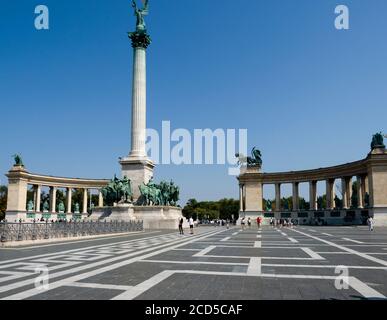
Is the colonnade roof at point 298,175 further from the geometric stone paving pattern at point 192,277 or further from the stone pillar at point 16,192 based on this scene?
the geometric stone paving pattern at point 192,277

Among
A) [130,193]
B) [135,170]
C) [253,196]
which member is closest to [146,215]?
[130,193]

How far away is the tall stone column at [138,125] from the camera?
50.9m

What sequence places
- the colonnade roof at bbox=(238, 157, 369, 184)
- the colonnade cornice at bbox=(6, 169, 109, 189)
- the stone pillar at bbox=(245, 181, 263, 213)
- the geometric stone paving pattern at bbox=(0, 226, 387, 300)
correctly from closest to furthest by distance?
the geometric stone paving pattern at bbox=(0, 226, 387, 300) → the colonnade roof at bbox=(238, 157, 369, 184) → the stone pillar at bbox=(245, 181, 263, 213) → the colonnade cornice at bbox=(6, 169, 109, 189)

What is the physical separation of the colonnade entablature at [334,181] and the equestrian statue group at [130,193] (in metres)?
36.9

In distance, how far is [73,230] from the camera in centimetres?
3027

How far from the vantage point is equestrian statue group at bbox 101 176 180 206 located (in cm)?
4847

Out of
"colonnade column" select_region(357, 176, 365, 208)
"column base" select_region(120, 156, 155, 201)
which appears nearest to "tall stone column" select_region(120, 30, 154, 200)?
"column base" select_region(120, 156, 155, 201)

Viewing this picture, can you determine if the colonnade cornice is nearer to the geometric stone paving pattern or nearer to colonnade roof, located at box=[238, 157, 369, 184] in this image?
colonnade roof, located at box=[238, 157, 369, 184]

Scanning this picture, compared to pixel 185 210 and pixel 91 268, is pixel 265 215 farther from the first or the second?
pixel 91 268

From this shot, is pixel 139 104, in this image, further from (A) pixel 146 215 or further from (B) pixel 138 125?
(A) pixel 146 215

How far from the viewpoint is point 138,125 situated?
52.5 metres

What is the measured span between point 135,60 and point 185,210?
320ft
